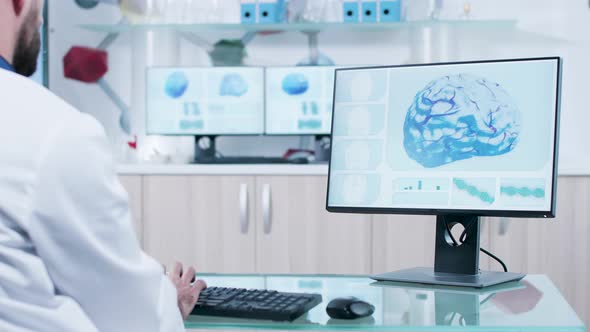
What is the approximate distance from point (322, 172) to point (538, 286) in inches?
64.1

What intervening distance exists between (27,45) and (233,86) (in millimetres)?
2488

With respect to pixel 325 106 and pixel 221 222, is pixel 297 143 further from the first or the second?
pixel 221 222

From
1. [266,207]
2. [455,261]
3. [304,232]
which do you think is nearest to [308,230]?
[304,232]

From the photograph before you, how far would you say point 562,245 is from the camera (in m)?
3.13

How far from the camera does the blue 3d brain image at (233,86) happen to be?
3479mm

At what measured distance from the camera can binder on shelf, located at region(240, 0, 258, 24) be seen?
11.5 ft

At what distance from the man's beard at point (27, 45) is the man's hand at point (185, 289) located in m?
0.45

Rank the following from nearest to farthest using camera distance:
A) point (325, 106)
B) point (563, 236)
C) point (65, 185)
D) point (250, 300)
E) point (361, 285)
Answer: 1. point (65, 185)
2. point (250, 300)
3. point (361, 285)
4. point (563, 236)
5. point (325, 106)

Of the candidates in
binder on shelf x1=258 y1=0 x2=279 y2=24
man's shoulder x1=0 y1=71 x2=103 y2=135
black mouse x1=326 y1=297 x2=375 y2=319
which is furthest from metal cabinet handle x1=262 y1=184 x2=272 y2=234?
man's shoulder x1=0 y1=71 x2=103 y2=135

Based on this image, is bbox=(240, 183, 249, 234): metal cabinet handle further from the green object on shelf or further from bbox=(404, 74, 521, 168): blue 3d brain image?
bbox=(404, 74, 521, 168): blue 3d brain image

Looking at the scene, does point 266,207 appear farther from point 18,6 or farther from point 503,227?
point 18,6

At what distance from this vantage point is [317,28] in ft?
11.8

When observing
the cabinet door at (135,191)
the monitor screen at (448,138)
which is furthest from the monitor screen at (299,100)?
the monitor screen at (448,138)

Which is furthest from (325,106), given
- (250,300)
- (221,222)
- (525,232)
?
(250,300)
